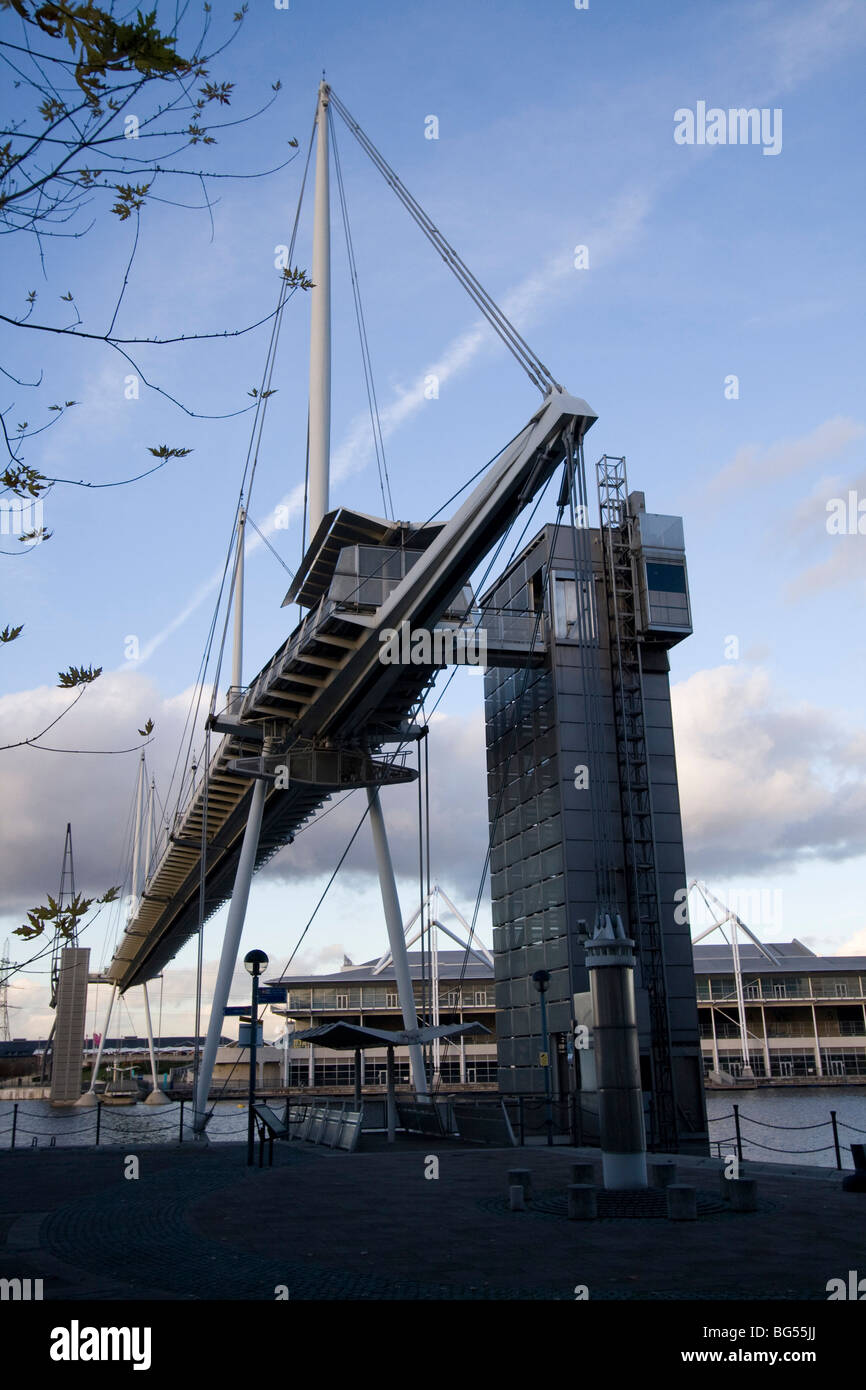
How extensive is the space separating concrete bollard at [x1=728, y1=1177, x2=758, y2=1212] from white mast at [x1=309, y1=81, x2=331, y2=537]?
71.4 ft

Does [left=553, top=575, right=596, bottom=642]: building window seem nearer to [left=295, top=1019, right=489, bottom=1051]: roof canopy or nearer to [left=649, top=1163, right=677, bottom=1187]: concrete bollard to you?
[left=295, top=1019, right=489, bottom=1051]: roof canopy

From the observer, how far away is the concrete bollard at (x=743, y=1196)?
1161 cm

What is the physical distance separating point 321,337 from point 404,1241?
27971 millimetres

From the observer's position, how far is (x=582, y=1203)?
1141 cm

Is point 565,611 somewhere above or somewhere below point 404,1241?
above

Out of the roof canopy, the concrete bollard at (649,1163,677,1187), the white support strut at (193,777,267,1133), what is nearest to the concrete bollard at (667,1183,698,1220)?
the concrete bollard at (649,1163,677,1187)

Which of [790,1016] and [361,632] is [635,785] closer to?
[361,632]

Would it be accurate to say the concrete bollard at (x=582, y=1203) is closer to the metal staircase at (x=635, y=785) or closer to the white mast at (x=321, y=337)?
the metal staircase at (x=635, y=785)

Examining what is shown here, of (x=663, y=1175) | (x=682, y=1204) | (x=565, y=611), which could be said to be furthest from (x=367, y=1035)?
(x=682, y=1204)
